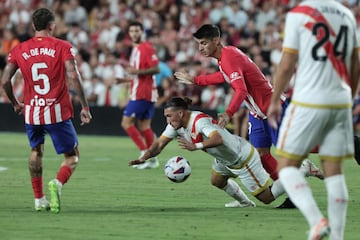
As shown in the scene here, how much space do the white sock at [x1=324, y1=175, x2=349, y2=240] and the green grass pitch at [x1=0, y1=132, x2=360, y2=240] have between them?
3.01 ft

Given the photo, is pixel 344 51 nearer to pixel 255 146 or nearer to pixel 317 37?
pixel 317 37

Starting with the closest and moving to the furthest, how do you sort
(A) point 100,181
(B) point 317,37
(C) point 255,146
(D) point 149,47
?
(B) point 317,37, (C) point 255,146, (A) point 100,181, (D) point 149,47

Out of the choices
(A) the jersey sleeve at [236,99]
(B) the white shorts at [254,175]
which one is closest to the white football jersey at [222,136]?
(B) the white shorts at [254,175]

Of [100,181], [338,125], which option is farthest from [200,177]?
[338,125]

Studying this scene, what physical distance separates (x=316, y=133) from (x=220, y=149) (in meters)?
2.85

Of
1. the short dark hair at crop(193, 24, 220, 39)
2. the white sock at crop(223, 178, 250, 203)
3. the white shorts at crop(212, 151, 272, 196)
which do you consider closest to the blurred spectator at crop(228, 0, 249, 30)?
the short dark hair at crop(193, 24, 220, 39)

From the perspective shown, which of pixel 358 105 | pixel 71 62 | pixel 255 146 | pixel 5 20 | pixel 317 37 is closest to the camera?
pixel 317 37

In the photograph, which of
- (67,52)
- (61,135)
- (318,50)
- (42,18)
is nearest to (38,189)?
(61,135)

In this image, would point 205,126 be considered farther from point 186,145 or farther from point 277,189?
point 277,189

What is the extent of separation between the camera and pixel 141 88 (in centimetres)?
Result: 1786

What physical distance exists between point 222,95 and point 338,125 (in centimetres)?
1700

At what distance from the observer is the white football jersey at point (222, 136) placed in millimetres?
10438

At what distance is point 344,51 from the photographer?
7848 mm

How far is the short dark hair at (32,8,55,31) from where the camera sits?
10531 millimetres
